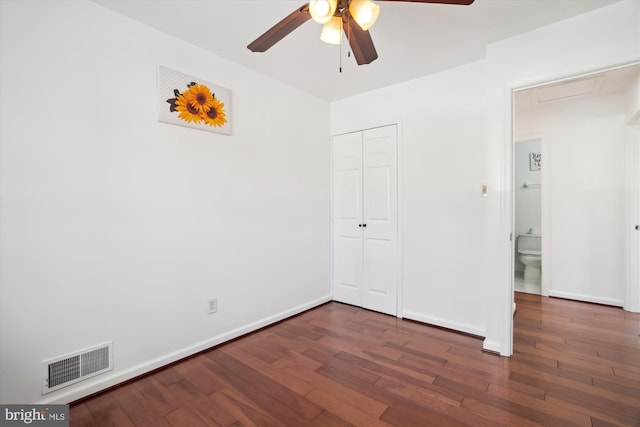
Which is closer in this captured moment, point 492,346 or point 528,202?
point 492,346

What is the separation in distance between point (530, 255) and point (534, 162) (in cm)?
158

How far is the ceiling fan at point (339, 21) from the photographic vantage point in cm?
135

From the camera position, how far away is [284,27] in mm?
1587

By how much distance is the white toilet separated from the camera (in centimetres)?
444

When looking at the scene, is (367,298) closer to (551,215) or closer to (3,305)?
(551,215)

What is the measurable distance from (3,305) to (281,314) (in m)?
2.11

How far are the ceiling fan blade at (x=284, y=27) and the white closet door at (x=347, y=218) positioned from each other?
6.34ft

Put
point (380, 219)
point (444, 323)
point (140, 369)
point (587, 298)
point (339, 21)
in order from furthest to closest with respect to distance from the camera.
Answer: point (587, 298), point (380, 219), point (444, 323), point (140, 369), point (339, 21)

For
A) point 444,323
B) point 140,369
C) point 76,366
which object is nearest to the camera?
point 76,366

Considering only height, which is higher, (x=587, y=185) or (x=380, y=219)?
(x=587, y=185)

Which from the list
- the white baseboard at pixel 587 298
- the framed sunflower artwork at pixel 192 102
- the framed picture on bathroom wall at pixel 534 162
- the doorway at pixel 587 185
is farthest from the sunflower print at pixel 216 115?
the framed picture on bathroom wall at pixel 534 162

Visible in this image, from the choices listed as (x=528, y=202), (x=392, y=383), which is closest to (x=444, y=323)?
(x=392, y=383)

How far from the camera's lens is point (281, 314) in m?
3.13

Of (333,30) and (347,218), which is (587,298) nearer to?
(347,218)
